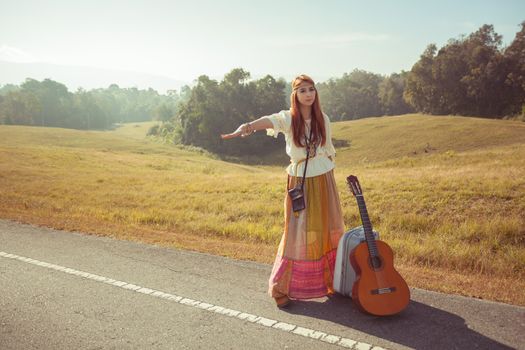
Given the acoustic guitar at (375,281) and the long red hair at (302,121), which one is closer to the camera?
the acoustic guitar at (375,281)

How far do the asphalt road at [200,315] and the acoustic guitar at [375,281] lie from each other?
0.17 metres

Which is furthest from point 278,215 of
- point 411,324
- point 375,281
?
point 411,324

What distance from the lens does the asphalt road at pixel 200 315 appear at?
14.2 feet

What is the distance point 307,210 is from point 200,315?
1.80 m

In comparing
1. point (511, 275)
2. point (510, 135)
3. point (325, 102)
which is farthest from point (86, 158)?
point (325, 102)

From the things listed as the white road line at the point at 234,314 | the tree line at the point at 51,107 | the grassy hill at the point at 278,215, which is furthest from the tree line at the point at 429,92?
the white road line at the point at 234,314

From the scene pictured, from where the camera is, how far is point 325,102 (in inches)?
4122

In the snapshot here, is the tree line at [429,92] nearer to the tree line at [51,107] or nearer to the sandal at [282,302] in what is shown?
the tree line at [51,107]

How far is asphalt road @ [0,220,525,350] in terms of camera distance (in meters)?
4.33

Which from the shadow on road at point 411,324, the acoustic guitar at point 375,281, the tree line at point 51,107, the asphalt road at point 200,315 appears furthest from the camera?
the tree line at point 51,107

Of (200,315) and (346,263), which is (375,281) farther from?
(200,315)

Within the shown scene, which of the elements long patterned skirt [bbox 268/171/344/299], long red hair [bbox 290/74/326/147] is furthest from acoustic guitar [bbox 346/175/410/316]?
long red hair [bbox 290/74/326/147]

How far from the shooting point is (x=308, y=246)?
5.26 m

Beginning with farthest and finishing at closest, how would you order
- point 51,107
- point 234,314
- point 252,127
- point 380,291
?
1. point 51,107
2. point 252,127
3. point 234,314
4. point 380,291
